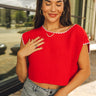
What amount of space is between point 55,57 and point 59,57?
29mm

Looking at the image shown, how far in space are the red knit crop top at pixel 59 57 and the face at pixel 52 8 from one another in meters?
0.14

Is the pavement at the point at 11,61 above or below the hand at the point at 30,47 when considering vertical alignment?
below

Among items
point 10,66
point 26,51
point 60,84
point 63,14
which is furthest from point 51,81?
point 10,66

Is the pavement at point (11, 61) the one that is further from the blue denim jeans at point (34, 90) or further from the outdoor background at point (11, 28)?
the blue denim jeans at point (34, 90)

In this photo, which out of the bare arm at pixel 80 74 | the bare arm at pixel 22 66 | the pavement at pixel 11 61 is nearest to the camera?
the bare arm at pixel 80 74

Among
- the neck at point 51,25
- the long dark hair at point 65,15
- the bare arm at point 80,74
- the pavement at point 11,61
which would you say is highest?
the long dark hair at point 65,15

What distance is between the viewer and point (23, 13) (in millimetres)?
3770

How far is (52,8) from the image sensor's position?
1.13 meters

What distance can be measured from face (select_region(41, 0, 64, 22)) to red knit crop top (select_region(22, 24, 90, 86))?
0.14 meters

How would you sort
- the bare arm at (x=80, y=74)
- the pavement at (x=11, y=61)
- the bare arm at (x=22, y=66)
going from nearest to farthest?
the bare arm at (x=80, y=74) < the bare arm at (x=22, y=66) < the pavement at (x=11, y=61)

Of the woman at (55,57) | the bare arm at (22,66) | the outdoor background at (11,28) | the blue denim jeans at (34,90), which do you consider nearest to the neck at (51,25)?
the woman at (55,57)

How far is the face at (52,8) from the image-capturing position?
1.13m

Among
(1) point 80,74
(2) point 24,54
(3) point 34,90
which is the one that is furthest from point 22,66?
(1) point 80,74

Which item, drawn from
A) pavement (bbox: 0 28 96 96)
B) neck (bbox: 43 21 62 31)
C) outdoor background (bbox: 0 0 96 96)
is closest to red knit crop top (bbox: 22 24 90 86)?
neck (bbox: 43 21 62 31)
